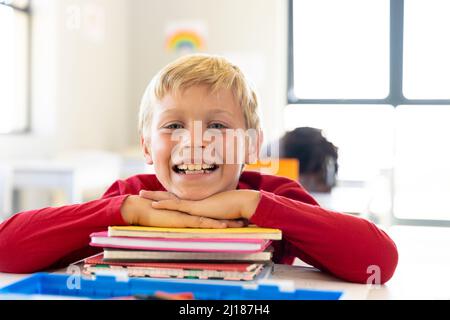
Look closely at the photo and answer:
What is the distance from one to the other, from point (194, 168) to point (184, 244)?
0.20m

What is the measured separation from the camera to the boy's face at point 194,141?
41.7 inches

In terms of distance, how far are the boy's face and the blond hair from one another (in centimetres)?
1

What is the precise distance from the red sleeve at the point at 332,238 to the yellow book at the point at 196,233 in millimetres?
82

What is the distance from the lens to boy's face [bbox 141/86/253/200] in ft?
3.47

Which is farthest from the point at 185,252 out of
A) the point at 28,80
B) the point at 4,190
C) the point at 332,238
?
the point at 28,80

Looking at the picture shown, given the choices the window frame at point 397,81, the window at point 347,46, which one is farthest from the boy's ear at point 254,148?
the window at point 347,46

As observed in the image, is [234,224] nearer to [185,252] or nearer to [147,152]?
[185,252]

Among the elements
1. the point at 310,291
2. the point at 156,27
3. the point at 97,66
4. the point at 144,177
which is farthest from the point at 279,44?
the point at 310,291

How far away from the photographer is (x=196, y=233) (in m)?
0.90

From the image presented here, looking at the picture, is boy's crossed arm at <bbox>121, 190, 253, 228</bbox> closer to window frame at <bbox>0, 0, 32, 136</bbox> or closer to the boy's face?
the boy's face

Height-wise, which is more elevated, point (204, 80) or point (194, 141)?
point (204, 80)

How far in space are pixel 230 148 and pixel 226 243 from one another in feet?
0.82

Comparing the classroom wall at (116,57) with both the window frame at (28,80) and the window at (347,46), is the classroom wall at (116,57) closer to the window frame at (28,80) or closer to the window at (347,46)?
the window frame at (28,80)
